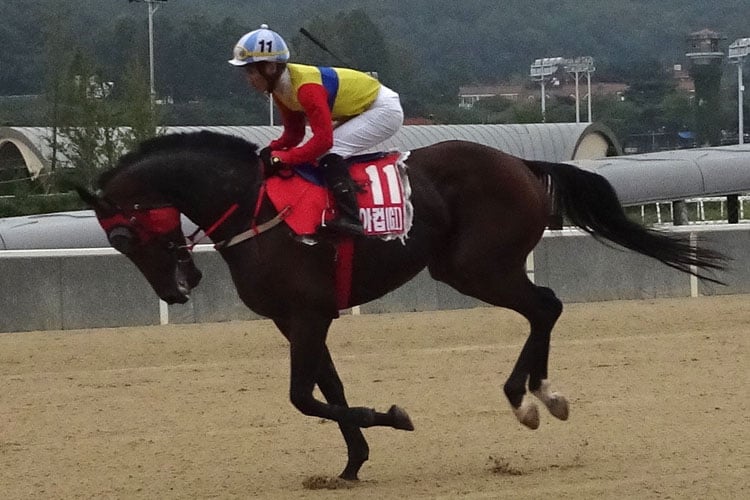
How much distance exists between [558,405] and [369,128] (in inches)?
62.8

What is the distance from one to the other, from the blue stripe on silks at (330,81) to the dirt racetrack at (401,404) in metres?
1.73

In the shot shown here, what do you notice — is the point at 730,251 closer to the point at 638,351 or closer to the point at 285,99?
the point at 638,351

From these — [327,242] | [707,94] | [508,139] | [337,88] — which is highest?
[707,94]

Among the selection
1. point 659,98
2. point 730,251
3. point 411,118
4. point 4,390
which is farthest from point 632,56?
point 4,390

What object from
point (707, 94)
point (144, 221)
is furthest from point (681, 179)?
point (707, 94)

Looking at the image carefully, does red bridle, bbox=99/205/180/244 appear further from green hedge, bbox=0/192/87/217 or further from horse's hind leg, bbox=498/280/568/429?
green hedge, bbox=0/192/87/217

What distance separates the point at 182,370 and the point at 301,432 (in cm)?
267

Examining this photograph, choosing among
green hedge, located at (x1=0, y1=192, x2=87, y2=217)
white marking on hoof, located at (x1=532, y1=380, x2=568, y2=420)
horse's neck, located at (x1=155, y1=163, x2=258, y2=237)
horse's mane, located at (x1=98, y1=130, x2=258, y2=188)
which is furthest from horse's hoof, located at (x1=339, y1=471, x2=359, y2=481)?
green hedge, located at (x1=0, y1=192, x2=87, y2=217)

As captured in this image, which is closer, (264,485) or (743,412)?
(264,485)

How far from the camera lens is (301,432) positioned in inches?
292

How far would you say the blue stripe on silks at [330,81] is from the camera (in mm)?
6051

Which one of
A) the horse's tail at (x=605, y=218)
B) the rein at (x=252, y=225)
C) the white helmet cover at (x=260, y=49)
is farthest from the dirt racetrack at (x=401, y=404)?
the white helmet cover at (x=260, y=49)

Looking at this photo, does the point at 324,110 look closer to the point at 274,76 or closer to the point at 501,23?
the point at 274,76

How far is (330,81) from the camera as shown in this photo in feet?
20.0
